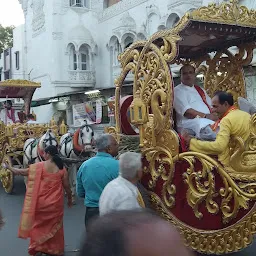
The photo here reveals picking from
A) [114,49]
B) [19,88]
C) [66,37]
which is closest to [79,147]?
[19,88]

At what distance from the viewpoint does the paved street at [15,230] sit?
5.55 meters

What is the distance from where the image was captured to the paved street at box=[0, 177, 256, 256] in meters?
5.55

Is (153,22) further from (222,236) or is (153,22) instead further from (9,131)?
(222,236)

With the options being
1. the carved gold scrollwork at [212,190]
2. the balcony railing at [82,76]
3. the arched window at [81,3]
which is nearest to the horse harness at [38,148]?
the carved gold scrollwork at [212,190]

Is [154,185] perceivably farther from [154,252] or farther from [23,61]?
[23,61]

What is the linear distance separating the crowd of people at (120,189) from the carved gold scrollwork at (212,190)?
0.45 ft

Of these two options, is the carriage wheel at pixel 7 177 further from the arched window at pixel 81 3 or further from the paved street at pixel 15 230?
the arched window at pixel 81 3

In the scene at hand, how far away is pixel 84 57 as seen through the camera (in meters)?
25.8

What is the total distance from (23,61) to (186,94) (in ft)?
80.9

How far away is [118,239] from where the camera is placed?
3.52 feet

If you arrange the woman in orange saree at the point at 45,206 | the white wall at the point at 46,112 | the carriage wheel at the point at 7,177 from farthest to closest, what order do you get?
1. the white wall at the point at 46,112
2. the carriage wheel at the point at 7,177
3. the woman in orange saree at the point at 45,206

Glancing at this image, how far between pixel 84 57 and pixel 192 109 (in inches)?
833

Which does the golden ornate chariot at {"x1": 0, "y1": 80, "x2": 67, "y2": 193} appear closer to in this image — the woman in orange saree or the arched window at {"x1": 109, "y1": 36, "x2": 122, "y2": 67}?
the woman in orange saree

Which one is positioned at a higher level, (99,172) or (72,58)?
(72,58)
